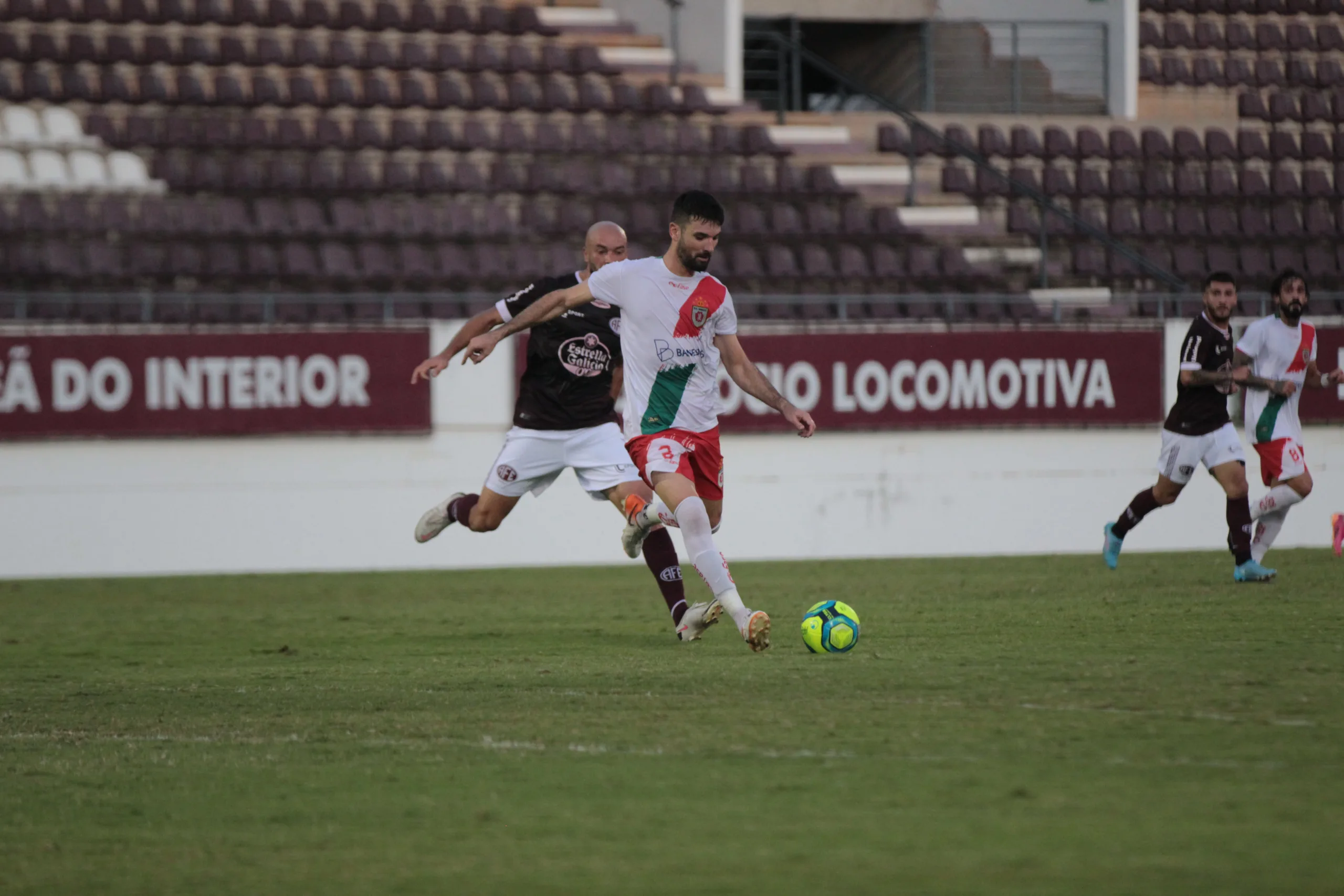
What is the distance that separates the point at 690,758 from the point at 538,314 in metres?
3.15

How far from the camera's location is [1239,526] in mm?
11984

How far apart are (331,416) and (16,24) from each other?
7.25m

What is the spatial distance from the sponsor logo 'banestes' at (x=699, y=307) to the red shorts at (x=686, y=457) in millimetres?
482

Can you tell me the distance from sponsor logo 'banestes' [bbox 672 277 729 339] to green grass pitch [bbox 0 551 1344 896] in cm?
157

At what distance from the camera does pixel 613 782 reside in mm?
5602

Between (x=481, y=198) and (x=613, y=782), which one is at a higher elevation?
(x=481, y=198)

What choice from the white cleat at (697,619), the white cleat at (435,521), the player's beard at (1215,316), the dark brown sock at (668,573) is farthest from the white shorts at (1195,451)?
the white cleat at (435,521)

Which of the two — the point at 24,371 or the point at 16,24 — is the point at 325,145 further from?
the point at 24,371

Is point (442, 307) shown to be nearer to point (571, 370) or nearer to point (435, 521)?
point (435, 521)

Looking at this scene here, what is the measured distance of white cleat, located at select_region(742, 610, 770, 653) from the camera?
7.87 metres

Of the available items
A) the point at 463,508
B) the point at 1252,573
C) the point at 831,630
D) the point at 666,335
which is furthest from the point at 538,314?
the point at 1252,573

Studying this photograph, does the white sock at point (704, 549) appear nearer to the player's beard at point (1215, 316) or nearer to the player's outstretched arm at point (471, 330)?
the player's outstretched arm at point (471, 330)

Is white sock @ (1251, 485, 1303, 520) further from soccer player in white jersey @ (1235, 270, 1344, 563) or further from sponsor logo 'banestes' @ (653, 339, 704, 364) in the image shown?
sponsor logo 'banestes' @ (653, 339, 704, 364)

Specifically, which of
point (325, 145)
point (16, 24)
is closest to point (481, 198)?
point (325, 145)
